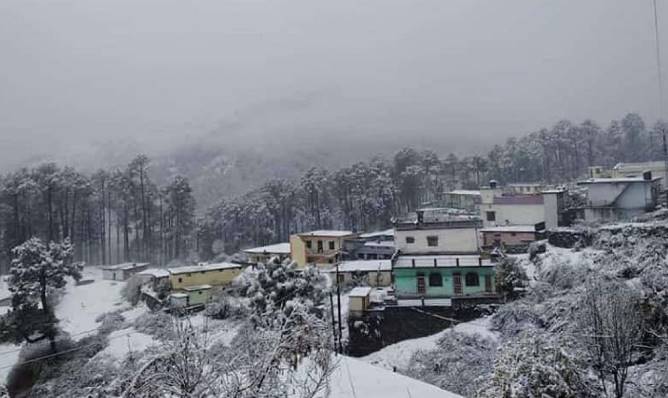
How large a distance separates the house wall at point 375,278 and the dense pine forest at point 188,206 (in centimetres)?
1554

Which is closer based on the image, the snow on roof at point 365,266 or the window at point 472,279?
the window at point 472,279

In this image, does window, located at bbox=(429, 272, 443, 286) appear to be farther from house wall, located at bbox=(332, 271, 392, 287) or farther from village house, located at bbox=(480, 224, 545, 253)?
village house, located at bbox=(480, 224, 545, 253)

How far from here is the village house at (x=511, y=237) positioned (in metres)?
23.5

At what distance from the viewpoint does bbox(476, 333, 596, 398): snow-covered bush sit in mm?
5879

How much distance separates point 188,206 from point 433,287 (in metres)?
24.4

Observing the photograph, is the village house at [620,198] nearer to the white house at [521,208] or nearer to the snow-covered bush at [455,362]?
the white house at [521,208]

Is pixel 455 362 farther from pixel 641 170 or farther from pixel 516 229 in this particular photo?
pixel 641 170

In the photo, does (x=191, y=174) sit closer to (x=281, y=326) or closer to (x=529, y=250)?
(x=529, y=250)

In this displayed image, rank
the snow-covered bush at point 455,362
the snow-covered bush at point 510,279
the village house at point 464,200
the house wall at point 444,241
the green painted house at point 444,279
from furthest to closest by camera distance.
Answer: the village house at point 464,200 → the house wall at point 444,241 → the green painted house at point 444,279 → the snow-covered bush at point 510,279 → the snow-covered bush at point 455,362

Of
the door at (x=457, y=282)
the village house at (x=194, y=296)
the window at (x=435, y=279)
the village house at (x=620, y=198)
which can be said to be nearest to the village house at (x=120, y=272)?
the village house at (x=194, y=296)

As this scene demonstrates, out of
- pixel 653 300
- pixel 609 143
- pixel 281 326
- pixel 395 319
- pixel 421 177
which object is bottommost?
pixel 395 319

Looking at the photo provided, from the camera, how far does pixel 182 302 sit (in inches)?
798

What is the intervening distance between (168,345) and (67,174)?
3431 cm

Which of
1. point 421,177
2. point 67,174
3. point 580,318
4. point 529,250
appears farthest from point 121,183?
point 580,318
